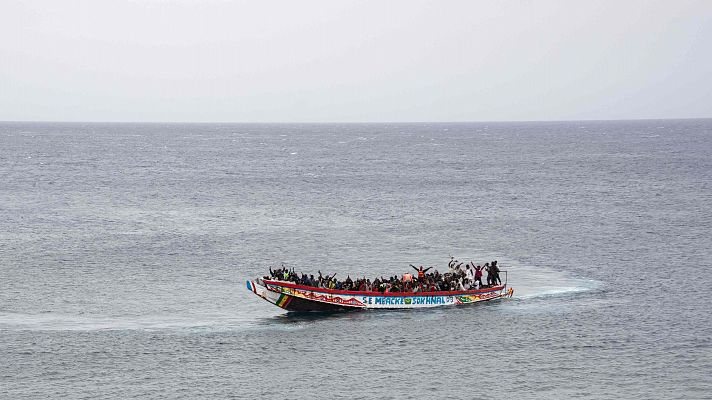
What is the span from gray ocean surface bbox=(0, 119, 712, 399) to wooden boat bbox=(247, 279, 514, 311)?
83 cm

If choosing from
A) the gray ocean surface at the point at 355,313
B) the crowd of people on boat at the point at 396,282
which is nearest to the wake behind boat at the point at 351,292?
the crowd of people on boat at the point at 396,282

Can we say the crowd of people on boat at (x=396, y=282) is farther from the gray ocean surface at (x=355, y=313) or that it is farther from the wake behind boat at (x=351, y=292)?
the gray ocean surface at (x=355, y=313)

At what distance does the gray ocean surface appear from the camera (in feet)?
166

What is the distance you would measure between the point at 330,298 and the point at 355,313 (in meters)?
2.14

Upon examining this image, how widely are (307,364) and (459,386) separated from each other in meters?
9.53

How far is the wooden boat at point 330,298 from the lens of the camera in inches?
2525

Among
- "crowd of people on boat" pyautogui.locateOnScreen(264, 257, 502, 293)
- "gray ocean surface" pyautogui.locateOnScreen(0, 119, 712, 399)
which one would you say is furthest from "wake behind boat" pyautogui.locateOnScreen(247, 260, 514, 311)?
"gray ocean surface" pyautogui.locateOnScreen(0, 119, 712, 399)

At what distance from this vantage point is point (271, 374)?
51.9 m

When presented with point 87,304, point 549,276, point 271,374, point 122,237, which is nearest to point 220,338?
point 271,374

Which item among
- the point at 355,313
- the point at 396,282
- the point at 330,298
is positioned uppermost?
the point at 396,282

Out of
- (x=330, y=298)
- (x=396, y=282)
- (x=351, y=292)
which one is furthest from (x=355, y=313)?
(x=396, y=282)

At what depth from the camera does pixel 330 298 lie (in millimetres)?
64688

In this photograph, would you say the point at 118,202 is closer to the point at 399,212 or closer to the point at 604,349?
the point at 399,212

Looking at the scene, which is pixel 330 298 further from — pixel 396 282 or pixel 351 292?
pixel 396 282
